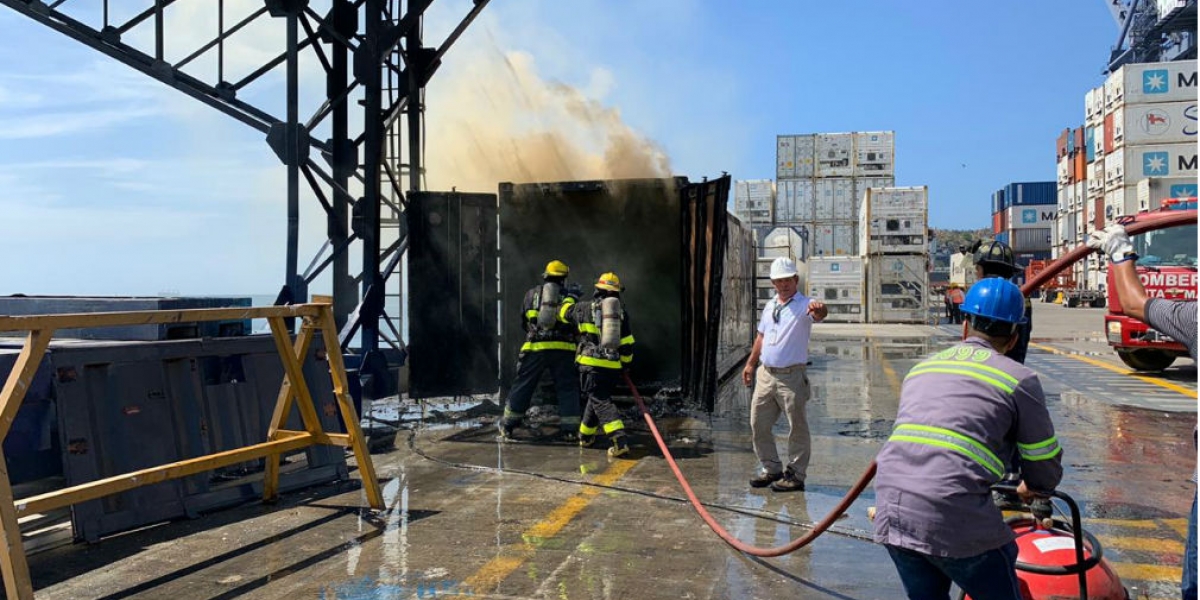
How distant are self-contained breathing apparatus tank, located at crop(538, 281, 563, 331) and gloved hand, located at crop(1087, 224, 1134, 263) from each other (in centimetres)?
541

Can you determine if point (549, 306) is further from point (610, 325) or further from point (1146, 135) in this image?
point (1146, 135)

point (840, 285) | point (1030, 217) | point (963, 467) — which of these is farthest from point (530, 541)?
point (1030, 217)

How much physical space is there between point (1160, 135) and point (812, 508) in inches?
1470

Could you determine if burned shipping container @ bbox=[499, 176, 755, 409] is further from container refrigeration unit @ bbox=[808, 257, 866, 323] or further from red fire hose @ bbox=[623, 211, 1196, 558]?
container refrigeration unit @ bbox=[808, 257, 866, 323]

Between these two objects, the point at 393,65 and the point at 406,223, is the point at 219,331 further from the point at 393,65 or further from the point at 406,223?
the point at 393,65

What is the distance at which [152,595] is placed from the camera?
462 cm

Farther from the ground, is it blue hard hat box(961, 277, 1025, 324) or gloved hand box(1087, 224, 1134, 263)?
gloved hand box(1087, 224, 1134, 263)

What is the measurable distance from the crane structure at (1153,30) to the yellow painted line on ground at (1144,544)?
6761 cm

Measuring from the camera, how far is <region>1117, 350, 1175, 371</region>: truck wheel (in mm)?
14453

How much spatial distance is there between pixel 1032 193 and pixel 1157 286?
77.1 metres

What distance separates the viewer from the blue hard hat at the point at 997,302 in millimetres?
2926

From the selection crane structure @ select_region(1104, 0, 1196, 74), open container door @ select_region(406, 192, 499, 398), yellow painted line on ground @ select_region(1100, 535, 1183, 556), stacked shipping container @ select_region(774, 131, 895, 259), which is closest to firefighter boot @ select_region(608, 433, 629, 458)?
open container door @ select_region(406, 192, 499, 398)

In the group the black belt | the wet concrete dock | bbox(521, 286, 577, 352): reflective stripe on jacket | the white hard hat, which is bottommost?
the wet concrete dock

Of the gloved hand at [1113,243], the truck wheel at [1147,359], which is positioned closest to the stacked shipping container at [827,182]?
the truck wheel at [1147,359]
